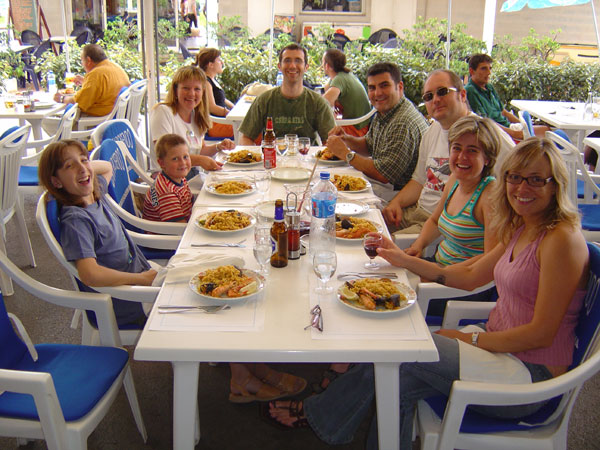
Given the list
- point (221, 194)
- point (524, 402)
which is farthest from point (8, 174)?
point (524, 402)

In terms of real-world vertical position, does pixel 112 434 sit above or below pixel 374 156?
below

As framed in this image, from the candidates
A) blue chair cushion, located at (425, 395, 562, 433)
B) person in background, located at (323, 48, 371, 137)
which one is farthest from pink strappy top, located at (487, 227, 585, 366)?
person in background, located at (323, 48, 371, 137)

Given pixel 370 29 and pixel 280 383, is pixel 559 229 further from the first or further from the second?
pixel 370 29

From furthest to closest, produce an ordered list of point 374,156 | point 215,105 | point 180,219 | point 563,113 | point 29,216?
point 215,105 < point 563,113 < point 29,216 < point 374,156 < point 180,219

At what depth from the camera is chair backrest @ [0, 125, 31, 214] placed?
2998 millimetres

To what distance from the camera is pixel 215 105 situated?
542 cm

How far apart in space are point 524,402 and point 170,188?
1.86 metres

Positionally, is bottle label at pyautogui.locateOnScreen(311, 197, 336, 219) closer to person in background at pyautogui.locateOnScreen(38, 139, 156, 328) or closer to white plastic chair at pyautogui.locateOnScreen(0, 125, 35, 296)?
person in background at pyautogui.locateOnScreen(38, 139, 156, 328)

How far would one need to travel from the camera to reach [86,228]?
1.97 m

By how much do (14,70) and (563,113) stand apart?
666 centimetres

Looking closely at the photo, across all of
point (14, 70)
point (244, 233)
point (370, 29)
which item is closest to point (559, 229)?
point (244, 233)

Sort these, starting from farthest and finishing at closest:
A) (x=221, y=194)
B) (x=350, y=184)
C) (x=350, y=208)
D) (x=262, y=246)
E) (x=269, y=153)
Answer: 1. (x=269, y=153)
2. (x=350, y=184)
3. (x=221, y=194)
4. (x=350, y=208)
5. (x=262, y=246)

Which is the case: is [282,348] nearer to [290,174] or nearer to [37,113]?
[290,174]

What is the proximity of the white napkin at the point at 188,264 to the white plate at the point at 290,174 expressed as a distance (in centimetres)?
109
